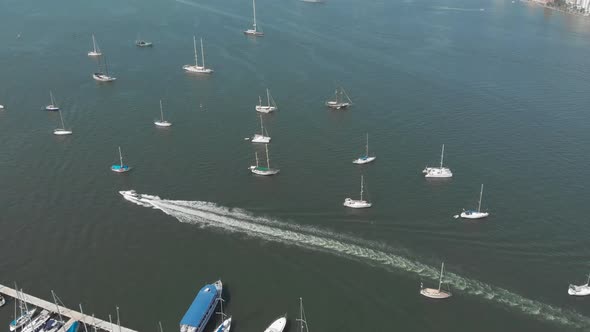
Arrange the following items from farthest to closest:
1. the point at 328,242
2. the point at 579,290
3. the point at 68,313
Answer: the point at 328,242, the point at 579,290, the point at 68,313

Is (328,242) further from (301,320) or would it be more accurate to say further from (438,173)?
(438,173)

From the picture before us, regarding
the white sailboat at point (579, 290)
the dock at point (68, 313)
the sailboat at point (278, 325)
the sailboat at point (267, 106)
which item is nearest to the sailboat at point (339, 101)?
the sailboat at point (267, 106)

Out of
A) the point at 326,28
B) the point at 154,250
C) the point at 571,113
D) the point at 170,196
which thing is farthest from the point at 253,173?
the point at 326,28

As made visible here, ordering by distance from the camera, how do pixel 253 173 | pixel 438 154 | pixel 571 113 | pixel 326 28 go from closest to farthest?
pixel 253 173, pixel 438 154, pixel 571 113, pixel 326 28

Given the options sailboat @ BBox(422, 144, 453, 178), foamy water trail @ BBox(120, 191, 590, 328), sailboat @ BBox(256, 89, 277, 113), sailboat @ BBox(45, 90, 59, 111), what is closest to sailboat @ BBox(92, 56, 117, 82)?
sailboat @ BBox(45, 90, 59, 111)

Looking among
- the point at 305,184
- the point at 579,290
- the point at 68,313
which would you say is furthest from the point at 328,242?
the point at 68,313

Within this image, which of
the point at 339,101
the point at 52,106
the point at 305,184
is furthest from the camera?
the point at 339,101

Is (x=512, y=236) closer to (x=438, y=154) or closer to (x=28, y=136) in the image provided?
(x=438, y=154)

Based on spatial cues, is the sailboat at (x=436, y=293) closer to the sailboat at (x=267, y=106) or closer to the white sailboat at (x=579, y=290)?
the white sailboat at (x=579, y=290)
